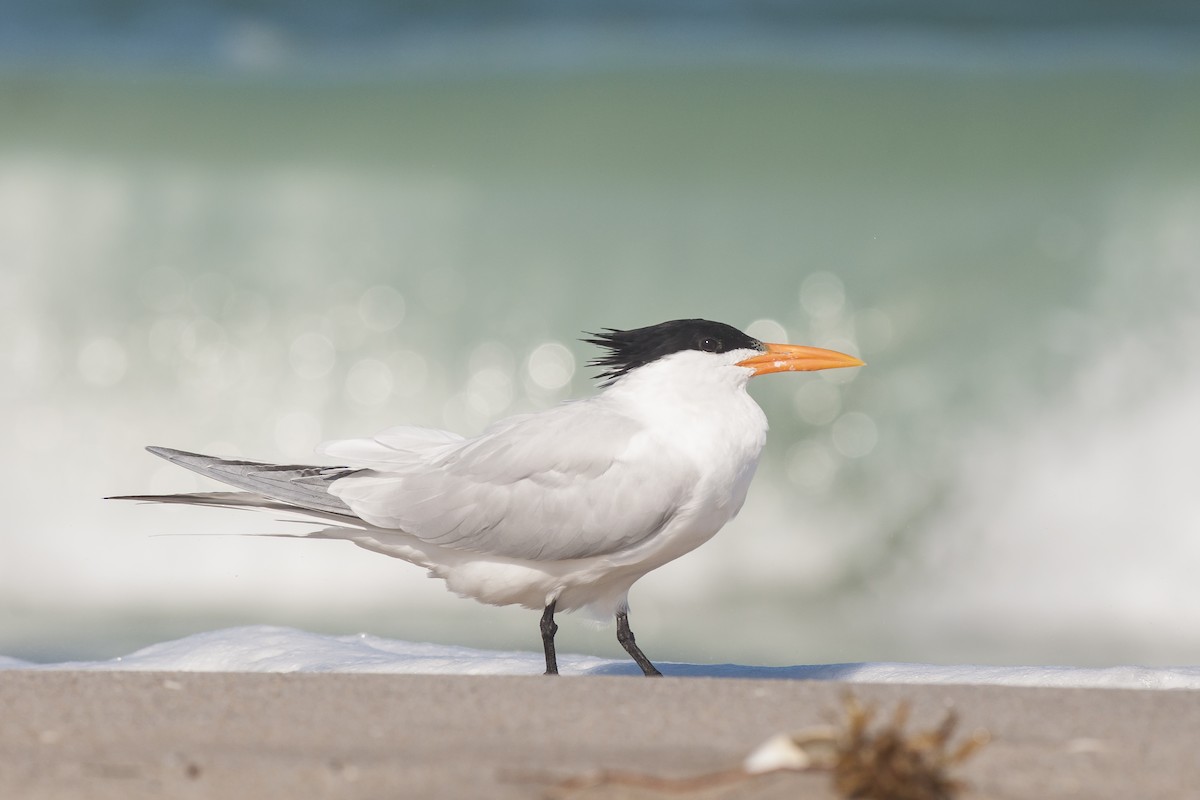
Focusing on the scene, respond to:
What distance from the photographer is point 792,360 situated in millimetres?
4469

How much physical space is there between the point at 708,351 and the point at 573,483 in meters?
0.61

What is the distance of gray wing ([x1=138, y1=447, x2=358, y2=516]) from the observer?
4305 mm

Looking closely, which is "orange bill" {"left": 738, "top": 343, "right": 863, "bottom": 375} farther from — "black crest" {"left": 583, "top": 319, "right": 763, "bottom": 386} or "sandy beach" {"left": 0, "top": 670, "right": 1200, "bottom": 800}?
"sandy beach" {"left": 0, "top": 670, "right": 1200, "bottom": 800}

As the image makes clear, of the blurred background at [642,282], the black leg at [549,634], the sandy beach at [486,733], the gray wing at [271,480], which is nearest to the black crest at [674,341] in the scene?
the black leg at [549,634]

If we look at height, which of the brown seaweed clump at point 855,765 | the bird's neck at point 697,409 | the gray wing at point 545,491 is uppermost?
the bird's neck at point 697,409

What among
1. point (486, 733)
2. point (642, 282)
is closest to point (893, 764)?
point (486, 733)

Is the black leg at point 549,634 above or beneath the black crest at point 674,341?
beneath

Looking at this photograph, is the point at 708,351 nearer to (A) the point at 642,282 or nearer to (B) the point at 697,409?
→ (B) the point at 697,409

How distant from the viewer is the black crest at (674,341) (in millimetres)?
4387

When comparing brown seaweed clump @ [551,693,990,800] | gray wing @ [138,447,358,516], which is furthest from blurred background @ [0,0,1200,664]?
brown seaweed clump @ [551,693,990,800]

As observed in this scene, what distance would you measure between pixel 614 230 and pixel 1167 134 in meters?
3.25

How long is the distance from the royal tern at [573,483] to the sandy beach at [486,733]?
99 centimetres

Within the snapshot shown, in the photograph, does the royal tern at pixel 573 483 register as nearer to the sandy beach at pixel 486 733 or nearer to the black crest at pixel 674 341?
the black crest at pixel 674 341

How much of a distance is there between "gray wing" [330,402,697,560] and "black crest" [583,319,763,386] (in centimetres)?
24
